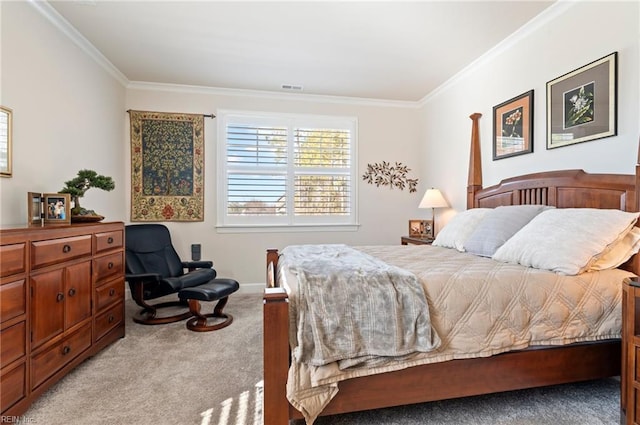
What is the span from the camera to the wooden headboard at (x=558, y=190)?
6.42 ft

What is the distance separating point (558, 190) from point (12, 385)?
360 centimetres

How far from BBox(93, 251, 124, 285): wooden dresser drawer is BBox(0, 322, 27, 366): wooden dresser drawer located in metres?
0.67

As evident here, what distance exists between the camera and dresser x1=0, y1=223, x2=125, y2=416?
154 cm

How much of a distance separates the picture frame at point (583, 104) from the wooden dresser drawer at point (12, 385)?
3.73 metres

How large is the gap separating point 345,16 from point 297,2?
41 centimetres

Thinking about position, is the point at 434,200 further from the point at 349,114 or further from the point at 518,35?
the point at 518,35

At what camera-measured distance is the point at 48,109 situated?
2.48 m

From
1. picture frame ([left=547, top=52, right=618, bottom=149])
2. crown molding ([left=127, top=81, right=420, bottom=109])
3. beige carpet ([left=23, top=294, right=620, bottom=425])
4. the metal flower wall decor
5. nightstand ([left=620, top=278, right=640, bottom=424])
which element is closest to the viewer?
nightstand ([left=620, top=278, right=640, bottom=424])

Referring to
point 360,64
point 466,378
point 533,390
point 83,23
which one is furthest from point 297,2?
point 533,390

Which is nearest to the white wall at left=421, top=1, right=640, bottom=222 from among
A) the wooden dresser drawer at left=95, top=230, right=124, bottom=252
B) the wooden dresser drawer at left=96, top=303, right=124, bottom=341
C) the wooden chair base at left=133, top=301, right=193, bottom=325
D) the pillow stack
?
the pillow stack

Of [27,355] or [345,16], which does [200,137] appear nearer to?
[345,16]

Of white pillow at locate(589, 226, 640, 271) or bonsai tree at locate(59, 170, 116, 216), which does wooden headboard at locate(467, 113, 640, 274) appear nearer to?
white pillow at locate(589, 226, 640, 271)

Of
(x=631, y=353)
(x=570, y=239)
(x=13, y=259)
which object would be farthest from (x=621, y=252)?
(x=13, y=259)

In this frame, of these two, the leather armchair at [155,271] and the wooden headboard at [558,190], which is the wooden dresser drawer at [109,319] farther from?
the wooden headboard at [558,190]
